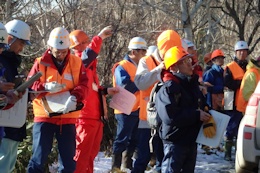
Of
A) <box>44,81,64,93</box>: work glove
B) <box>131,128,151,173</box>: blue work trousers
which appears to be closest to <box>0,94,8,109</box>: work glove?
<box>44,81,64,93</box>: work glove

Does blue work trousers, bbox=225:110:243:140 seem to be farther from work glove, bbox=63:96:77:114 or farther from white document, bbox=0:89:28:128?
white document, bbox=0:89:28:128

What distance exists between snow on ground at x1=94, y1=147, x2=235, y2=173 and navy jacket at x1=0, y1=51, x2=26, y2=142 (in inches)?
105

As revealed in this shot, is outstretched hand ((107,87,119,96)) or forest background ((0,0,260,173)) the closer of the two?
outstretched hand ((107,87,119,96))

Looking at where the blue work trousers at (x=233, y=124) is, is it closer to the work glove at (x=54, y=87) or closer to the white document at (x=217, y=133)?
the white document at (x=217, y=133)

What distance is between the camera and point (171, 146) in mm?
5652

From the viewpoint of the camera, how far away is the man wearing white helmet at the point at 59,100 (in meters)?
6.12

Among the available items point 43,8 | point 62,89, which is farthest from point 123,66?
point 43,8

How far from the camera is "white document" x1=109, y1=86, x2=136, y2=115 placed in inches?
289

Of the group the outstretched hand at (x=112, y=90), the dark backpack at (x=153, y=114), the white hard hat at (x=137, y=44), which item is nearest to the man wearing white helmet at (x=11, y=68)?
the dark backpack at (x=153, y=114)

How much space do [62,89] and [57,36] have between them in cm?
64

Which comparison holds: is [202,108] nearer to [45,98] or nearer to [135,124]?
A: [45,98]

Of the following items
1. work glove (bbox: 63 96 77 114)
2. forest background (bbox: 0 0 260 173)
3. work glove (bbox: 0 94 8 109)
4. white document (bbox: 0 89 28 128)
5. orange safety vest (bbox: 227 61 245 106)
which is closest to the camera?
work glove (bbox: 0 94 8 109)

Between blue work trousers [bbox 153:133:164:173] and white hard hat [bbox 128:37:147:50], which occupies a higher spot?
white hard hat [bbox 128:37:147:50]

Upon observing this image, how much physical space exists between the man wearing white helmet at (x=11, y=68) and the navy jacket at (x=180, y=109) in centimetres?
156
